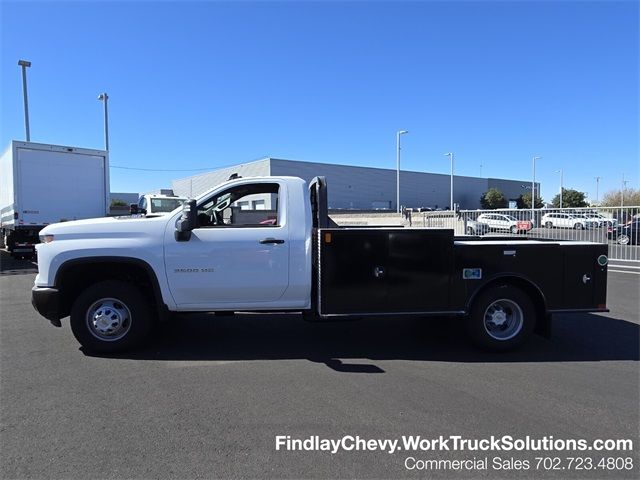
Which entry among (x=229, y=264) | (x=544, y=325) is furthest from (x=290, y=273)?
(x=544, y=325)

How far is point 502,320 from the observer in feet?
19.0

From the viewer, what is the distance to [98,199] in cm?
1596

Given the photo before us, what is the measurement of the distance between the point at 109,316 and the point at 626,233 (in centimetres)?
1552

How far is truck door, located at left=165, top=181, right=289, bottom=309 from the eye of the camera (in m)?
5.43

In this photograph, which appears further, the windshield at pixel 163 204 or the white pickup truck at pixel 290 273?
the windshield at pixel 163 204

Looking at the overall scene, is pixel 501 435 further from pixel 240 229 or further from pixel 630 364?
pixel 240 229

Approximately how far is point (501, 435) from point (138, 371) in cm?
367

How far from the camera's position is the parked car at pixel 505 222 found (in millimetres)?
15961

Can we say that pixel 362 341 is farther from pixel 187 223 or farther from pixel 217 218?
pixel 187 223

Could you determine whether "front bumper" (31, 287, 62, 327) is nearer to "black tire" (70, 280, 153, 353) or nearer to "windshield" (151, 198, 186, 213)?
"black tire" (70, 280, 153, 353)

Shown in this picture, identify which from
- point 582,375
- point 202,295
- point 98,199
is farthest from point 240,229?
point 98,199

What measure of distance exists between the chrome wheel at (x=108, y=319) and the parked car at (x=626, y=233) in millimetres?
14382

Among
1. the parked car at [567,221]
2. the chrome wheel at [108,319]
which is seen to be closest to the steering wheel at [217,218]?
the chrome wheel at [108,319]

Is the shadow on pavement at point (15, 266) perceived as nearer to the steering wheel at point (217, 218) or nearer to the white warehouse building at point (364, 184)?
the steering wheel at point (217, 218)
